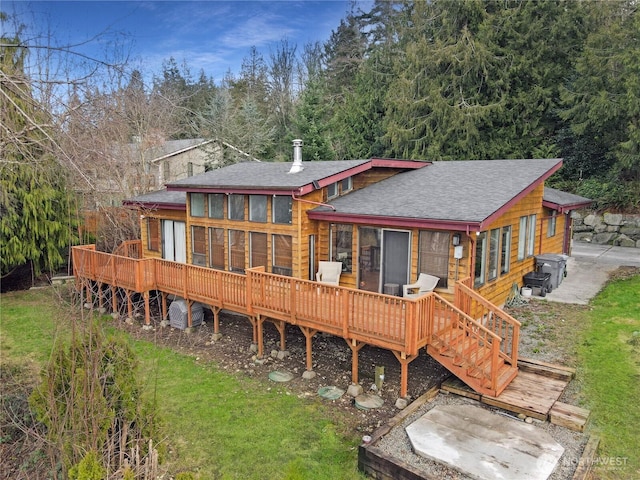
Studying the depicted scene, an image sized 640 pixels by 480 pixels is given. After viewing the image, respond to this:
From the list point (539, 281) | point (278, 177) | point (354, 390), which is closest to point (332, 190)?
point (278, 177)

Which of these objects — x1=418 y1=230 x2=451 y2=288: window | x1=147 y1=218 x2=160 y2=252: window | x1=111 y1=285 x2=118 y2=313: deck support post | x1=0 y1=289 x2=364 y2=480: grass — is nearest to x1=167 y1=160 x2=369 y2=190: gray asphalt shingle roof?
x1=147 y1=218 x2=160 y2=252: window

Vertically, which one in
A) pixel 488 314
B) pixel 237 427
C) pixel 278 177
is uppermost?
pixel 278 177

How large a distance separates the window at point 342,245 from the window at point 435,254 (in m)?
1.73

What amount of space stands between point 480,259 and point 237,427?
567 cm

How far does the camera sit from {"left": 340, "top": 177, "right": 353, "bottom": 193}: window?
1123 cm

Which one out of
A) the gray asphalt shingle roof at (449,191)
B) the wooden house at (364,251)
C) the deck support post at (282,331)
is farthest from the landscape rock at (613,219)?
the deck support post at (282,331)

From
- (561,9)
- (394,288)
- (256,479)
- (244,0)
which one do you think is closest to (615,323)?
(394,288)

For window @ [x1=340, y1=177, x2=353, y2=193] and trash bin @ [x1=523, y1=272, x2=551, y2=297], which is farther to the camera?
trash bin @ [x1=523, y1=272, x2=551, y2=297]

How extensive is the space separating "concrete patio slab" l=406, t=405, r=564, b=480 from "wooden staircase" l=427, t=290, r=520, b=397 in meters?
0.49

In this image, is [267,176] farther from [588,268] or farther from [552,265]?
[588,268]

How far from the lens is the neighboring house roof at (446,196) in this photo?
8461 mm

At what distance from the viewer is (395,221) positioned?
8992 millimetres

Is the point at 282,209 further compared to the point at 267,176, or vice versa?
the point at 267,176

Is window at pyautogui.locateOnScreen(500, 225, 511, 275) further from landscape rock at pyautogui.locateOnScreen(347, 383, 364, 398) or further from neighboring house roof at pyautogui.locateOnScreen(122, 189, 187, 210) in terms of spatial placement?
neighboring house roof at pyautogui.locateOnScreen(122, 189, 187, 210)
